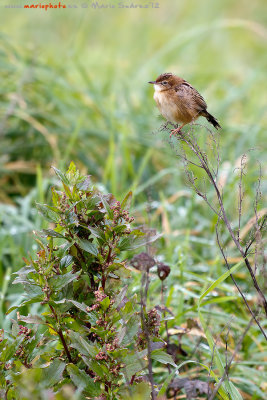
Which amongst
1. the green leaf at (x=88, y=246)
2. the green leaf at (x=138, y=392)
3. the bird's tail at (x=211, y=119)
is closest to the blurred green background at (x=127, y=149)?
the bird's tail at (x=211, y=119)

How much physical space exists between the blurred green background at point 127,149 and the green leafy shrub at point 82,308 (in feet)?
1.50

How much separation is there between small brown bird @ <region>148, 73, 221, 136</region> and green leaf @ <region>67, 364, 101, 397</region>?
0.71m

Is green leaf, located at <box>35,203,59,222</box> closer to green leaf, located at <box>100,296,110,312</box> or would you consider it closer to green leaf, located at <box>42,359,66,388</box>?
green leaf, located at <box>100,296,110,312</box>

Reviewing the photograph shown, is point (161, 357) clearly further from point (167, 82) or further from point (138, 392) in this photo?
point (167, 82)

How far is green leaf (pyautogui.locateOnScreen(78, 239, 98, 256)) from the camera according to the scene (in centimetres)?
151

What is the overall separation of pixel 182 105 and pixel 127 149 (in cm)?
222

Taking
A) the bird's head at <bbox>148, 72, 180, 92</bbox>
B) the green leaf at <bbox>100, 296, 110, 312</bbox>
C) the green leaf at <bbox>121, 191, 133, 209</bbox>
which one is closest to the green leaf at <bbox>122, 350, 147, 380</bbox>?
the green leaf at <bbox>100, 296, 110, 312</bbox>

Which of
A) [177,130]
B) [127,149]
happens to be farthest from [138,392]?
[127,149]

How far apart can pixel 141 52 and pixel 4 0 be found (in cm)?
193

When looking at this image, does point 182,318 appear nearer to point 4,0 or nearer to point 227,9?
point 4,0

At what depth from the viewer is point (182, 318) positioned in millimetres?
2555

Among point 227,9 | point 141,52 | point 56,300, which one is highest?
point 227,9

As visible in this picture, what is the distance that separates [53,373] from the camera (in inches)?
57.3

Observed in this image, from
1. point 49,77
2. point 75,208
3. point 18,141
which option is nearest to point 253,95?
point 49,77
